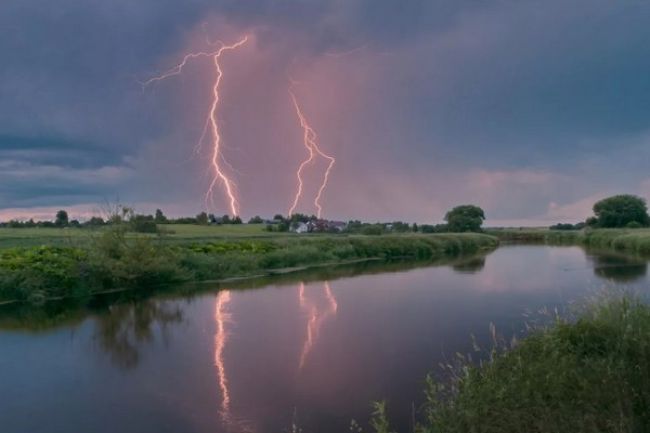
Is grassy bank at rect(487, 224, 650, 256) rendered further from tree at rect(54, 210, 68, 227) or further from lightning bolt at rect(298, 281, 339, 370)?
tree at rect(54, 210, 68, 227)

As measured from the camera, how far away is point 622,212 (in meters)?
79.2

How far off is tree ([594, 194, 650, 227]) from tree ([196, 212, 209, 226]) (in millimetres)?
58576

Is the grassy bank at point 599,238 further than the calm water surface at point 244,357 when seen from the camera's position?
Yes

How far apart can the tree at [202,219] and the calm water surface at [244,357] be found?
38.1m

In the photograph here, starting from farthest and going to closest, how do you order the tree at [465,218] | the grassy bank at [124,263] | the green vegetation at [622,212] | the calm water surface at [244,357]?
the tree at [465,218]
the green vegetation at [622,212]
the grassy bank at [124,263]
the calm water surface at [244,357]

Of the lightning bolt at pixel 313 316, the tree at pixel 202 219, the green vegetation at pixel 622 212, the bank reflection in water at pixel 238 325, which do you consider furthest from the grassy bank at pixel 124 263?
the green vegetation at pixel 622 212

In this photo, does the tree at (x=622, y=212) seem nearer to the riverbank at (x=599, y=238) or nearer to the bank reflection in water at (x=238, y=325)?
the riverbank at (x=599, y=238)

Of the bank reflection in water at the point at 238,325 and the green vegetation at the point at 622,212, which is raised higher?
the green vegetation at the point at 622,212

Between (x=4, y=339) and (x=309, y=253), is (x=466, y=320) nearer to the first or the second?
(x=4, y=339)

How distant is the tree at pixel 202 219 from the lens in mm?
57781

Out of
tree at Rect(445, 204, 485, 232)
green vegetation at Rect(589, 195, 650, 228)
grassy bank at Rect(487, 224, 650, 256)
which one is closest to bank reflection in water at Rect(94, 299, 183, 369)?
grassy bank at Rect(487, 224, 650, 256)

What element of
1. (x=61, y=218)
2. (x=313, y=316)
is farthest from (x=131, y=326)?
(x=61, y=218)

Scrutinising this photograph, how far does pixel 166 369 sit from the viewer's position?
34.2ft

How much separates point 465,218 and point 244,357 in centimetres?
8097
